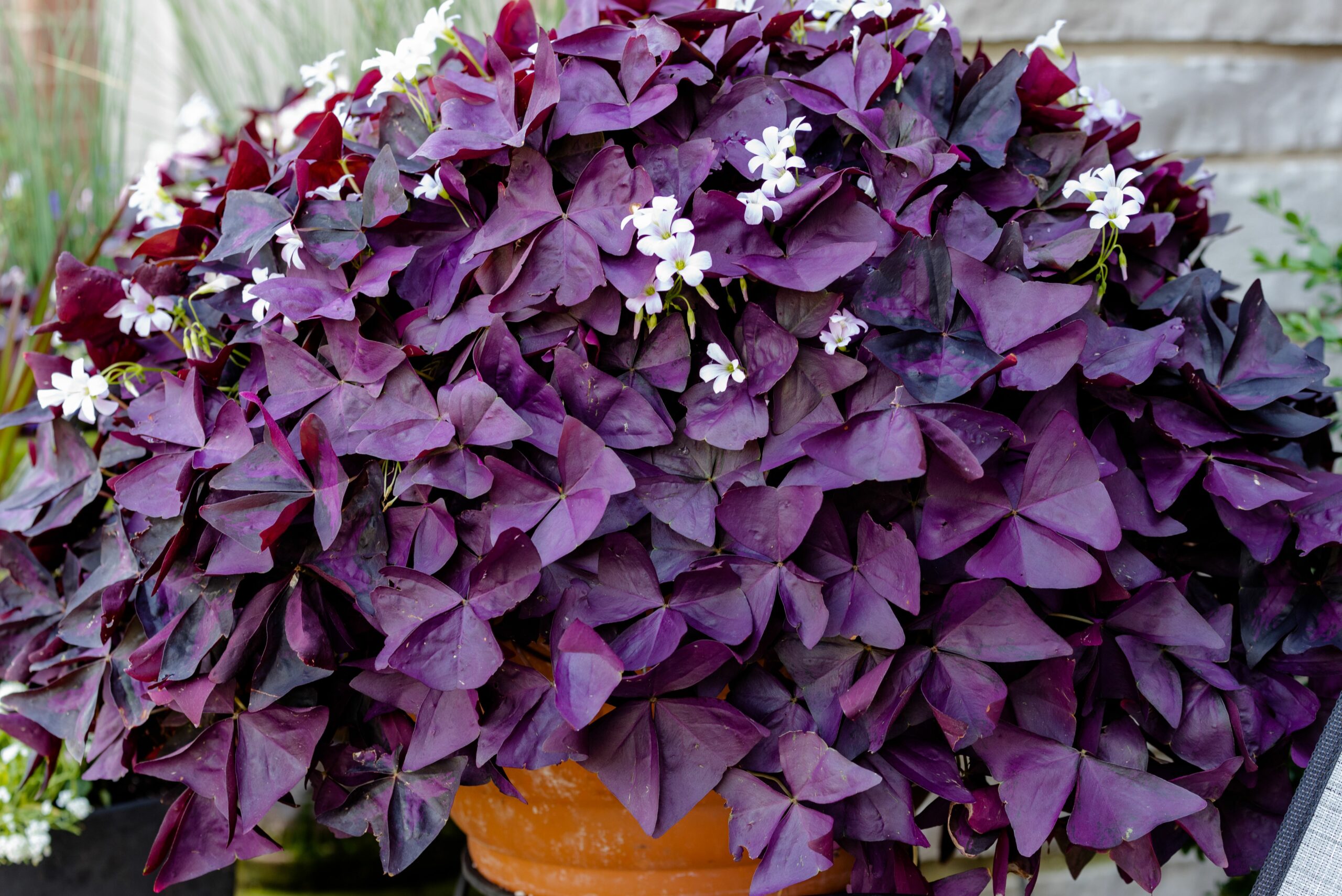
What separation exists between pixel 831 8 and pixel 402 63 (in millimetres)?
322

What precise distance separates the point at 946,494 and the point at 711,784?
22 cm

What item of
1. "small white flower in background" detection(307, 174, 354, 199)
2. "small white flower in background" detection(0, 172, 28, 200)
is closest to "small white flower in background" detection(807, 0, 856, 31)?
"small white flower in background" detection(307, 174, 354, 199)

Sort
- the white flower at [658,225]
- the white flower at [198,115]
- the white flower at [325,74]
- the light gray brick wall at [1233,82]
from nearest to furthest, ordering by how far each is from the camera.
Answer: the white flower at [658,225] → the white flower at [325,74] → the white flower at [198,115] → the light gray brick wall at [1233,82]

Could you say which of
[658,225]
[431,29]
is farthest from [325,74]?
[658,225]

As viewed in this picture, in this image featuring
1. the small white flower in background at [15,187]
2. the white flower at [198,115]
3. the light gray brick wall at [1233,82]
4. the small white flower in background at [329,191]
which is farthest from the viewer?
the light gray brick wall at [1233,82]

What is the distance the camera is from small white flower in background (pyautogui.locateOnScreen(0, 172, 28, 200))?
1357mm

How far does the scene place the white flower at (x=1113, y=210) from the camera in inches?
24.5

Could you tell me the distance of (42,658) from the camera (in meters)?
0.71

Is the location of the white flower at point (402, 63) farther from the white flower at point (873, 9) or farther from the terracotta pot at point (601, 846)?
the terracotta pot at point (601, 846)

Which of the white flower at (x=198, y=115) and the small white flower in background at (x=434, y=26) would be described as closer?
the small white flower in background at (x=434, y=26)

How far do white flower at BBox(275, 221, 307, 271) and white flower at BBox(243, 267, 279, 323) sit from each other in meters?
0.02

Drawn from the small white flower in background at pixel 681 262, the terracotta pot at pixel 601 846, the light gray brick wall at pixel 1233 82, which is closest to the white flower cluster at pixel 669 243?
the small white flower in background at pixel 681 262

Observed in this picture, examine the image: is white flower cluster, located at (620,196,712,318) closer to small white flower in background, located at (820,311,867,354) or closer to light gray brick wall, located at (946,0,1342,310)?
small white flower in background, located at (820,311,867,354)

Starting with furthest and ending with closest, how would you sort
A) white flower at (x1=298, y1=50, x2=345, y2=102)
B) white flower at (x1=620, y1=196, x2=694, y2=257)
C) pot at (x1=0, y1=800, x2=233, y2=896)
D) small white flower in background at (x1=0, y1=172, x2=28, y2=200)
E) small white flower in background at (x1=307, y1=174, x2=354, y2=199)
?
small white flower in background at (x1=0, y1=172, x2=28, y2=200) → pot at (x1=0, y1=800, x2=233, y2=896) → white flower at (x1=298, y1=50, x2=345, y2=102) → small white flower in background at (x1=307, y1=174, x2=354, y2=199) → white flower at (x1=620, y1=196, x2=694, y2=257)
